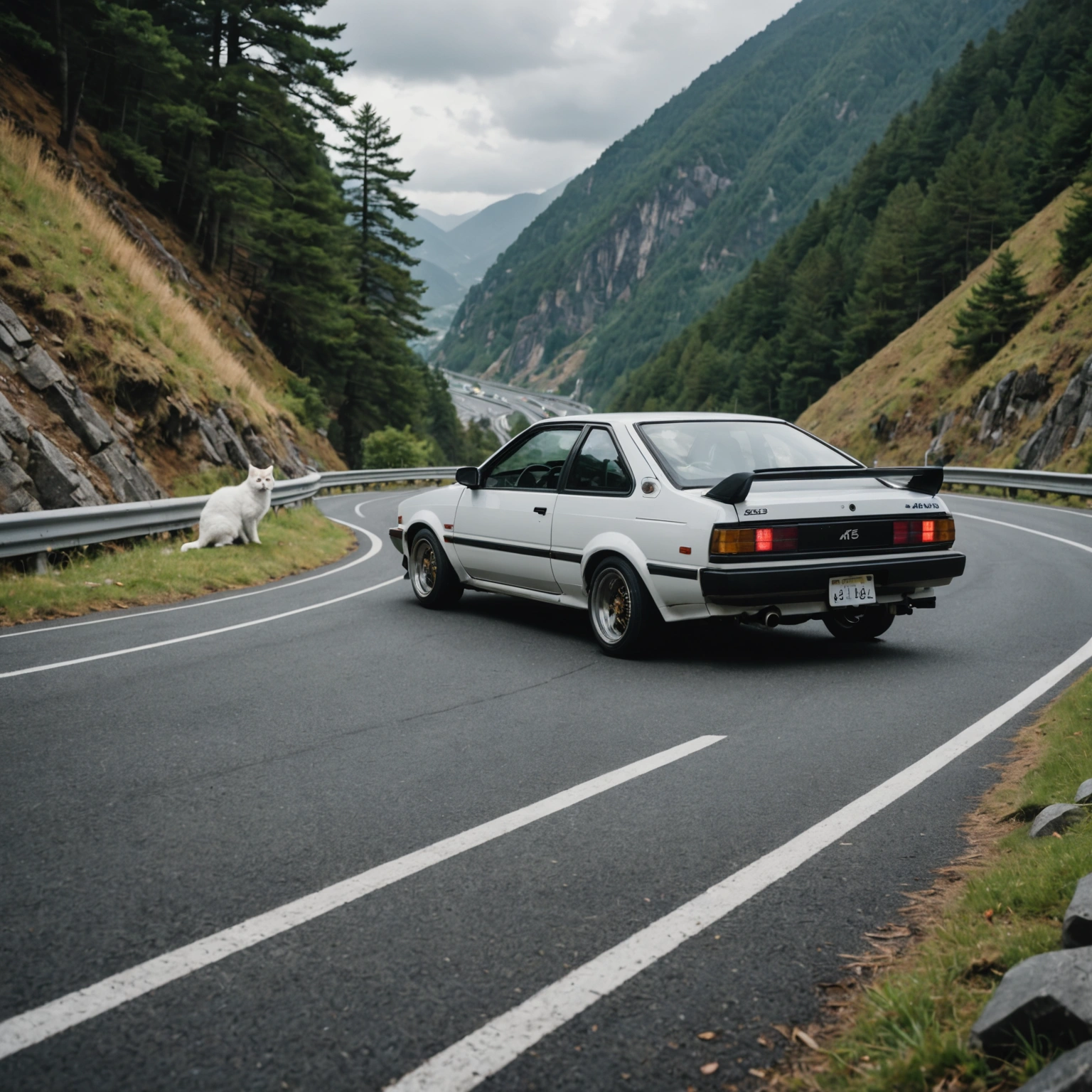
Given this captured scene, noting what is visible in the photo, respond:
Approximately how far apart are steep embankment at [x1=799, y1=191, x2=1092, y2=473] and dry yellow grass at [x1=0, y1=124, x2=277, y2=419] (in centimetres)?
2448

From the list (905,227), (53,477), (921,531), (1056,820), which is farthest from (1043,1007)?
(905,227)

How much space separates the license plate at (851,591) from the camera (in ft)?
22.7

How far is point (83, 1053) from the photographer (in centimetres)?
241

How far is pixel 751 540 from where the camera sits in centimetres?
671

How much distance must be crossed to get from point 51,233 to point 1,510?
28.7 feet

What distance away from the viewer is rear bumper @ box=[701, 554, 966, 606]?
6625mm

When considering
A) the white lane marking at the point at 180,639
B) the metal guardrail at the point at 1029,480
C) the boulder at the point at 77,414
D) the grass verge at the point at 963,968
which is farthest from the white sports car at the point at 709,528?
the metal guardrail at the point at 1029,480

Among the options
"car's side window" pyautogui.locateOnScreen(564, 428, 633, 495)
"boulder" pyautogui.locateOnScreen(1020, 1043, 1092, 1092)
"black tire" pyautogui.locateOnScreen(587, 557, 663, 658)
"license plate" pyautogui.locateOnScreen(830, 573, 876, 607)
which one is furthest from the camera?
"car's side window" pyautogui.locateOnScreen(564, 428, 633, 495)

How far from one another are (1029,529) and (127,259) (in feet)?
58.8

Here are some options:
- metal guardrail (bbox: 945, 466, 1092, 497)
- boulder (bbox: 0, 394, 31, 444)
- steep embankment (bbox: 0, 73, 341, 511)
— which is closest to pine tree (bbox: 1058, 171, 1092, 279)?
metal guardrail (bbox: 945, 466, 1092, 497)

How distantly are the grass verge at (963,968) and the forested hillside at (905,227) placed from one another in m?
66.8

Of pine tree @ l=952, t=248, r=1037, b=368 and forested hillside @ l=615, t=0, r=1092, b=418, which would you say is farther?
forested hillside @ l=615, t=0, r=1092, b=418

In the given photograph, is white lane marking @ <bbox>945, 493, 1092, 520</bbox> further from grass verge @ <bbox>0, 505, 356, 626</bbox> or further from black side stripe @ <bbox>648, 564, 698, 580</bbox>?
black side stripe @ <bbox>648, 564, 698, 580</bbox>

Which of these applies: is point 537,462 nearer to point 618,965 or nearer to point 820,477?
point 820,477
